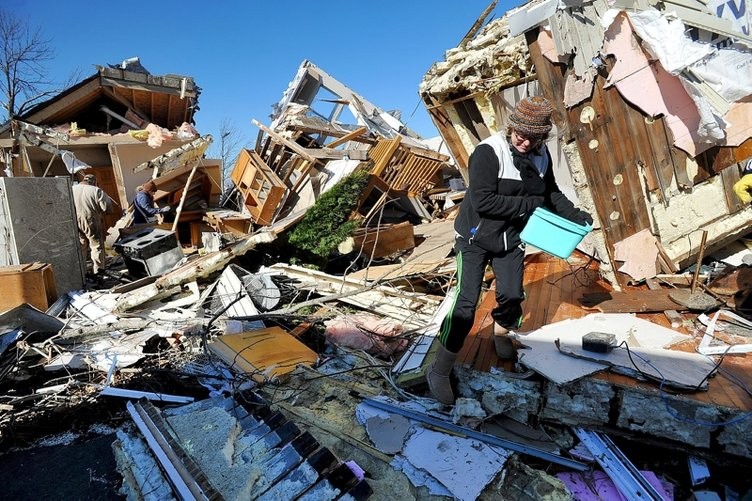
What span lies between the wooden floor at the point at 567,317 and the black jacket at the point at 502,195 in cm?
90

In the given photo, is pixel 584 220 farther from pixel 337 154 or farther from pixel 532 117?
pixel 337 154

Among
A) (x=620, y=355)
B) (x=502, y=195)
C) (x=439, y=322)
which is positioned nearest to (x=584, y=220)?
(x=502, y=195)

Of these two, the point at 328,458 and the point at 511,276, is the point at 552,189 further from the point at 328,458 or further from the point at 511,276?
the point at 328,458

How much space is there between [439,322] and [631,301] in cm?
169

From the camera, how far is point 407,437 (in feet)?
8.75

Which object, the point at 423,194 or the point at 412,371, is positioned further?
the point at 423,194

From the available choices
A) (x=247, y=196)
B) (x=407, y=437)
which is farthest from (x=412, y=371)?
(x=247, y=196)

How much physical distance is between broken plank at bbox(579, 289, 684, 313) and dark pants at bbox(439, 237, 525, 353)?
4.15ft

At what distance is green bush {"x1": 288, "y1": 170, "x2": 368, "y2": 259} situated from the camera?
22.4ft

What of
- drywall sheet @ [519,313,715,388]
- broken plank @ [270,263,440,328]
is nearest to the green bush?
broken plank @ [270,263,440,328]

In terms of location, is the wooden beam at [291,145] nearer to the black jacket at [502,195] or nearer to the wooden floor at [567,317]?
the wooden floor at [567,317]

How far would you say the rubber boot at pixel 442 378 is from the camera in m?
2.83

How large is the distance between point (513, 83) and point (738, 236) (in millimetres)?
2949

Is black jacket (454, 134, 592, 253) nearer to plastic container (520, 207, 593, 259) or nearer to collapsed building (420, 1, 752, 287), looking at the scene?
plastic container (520, 207, 593, 259)
